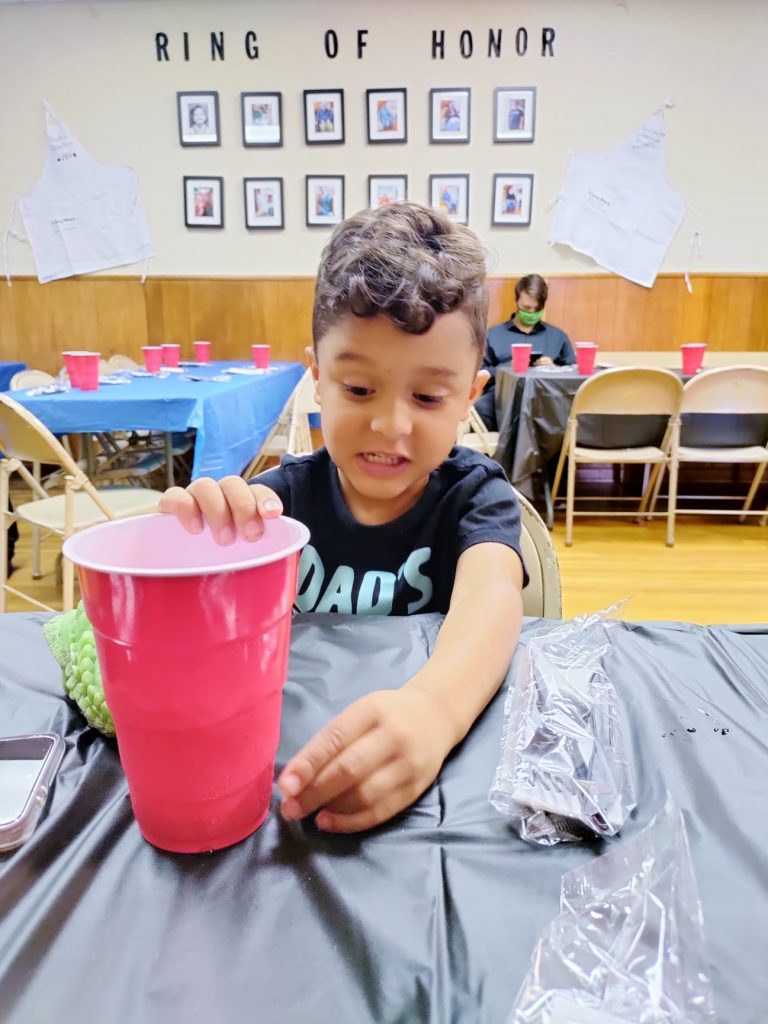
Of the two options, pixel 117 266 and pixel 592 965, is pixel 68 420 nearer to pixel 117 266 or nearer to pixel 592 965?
pixel 592 965

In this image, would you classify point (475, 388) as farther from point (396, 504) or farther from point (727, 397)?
point (727, 397)

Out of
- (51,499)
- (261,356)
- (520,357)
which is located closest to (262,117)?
(261,356)

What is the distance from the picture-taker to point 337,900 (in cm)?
34

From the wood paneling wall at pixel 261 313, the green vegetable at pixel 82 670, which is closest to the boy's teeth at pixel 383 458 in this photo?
the green vegetable at pixel 82 670

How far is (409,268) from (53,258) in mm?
4944

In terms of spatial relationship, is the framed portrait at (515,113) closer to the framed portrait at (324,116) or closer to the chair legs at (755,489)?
the framed portrait at (324,116)

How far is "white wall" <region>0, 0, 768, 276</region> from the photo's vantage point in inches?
→ 175

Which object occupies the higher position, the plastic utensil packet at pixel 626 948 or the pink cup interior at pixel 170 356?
the plastic utensil packet at pixel 626 948

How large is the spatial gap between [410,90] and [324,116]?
59 centimetres

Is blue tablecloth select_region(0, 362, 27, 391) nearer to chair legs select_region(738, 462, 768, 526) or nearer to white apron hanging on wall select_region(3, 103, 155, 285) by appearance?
white apron hanging on wall select_region(3, 103, 155, 285)

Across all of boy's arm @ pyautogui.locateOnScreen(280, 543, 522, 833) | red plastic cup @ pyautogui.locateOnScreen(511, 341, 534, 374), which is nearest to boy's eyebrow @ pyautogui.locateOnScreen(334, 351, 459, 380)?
boy's arm @ pyautogui.locateOnScreen(280, 543, 522, 833)

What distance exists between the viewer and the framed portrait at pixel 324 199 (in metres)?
4.70

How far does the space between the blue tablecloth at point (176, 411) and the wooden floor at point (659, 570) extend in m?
0.71

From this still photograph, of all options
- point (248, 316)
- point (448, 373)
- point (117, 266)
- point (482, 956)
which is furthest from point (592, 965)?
point (117, 266)
